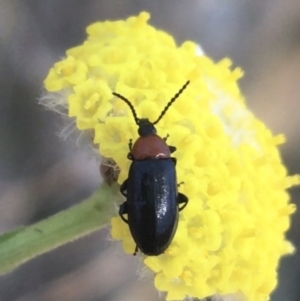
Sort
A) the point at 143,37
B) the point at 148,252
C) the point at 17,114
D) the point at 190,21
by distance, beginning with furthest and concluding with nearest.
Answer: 1. the point at 190,21
2. the point at 17,114
3. the point at 143,37
4. the point at 148,252

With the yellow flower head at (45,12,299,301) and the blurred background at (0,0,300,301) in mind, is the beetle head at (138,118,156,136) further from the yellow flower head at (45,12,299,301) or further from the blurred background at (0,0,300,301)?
the blurred background at (0,0,300,301)

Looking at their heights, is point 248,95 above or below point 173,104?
above

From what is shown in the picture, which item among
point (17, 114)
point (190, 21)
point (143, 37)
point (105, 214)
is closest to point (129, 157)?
point (105, 214)

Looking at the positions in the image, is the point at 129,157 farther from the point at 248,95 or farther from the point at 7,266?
the point at 248,95

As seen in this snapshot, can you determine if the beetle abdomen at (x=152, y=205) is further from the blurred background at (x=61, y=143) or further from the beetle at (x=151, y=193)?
the blurred background at (x=61, y=143)

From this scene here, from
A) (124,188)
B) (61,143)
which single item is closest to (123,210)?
(124,188)

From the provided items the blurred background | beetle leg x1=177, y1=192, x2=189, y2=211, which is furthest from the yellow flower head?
the blurred background

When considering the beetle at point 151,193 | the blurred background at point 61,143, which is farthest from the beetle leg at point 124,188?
the blurred background at point 61,143
